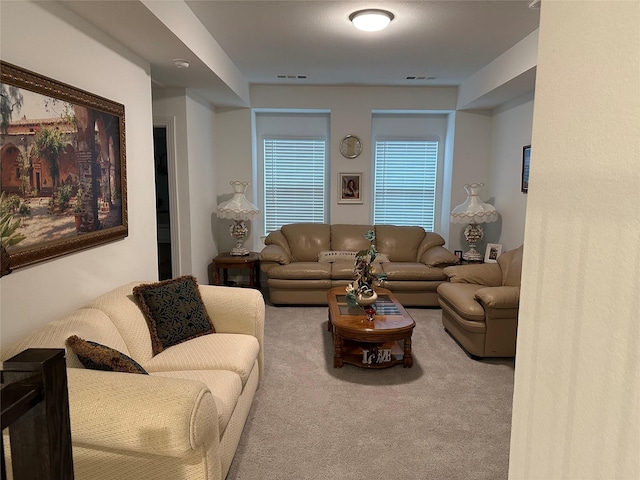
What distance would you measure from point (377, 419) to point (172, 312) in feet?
4.63

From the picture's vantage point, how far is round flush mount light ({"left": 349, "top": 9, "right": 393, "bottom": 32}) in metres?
3.04

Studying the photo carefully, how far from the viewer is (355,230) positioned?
5578mm

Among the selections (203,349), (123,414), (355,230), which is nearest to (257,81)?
(355,230)

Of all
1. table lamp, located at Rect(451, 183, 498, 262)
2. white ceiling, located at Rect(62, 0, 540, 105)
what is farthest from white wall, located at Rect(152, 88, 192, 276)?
table lamp, located at Rect(451, 183, 498, 262)

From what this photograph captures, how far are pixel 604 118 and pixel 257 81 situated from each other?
204 inches

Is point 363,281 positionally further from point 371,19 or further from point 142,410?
point 142,410

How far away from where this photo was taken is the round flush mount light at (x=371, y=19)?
304cm

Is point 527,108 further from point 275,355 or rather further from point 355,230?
point 275,355

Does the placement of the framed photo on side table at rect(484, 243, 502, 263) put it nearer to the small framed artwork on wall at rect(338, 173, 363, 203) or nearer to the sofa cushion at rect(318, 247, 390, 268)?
the sofa cushion at rect(318, 247, 390, 268)

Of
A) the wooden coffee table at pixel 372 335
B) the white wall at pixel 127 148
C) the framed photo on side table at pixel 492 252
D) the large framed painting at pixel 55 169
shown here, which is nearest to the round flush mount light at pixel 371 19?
the white wall at pixel 127 148

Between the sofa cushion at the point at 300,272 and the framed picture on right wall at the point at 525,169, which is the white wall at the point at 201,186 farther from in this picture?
the framed picture on right wall at the point at 525,169

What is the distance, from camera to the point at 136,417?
145 centimetres

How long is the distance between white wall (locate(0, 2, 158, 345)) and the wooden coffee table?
1.59 meters

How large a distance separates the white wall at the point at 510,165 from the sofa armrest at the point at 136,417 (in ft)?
13.5
